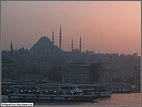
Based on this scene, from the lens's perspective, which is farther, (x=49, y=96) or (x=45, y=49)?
(x=45, y=49)

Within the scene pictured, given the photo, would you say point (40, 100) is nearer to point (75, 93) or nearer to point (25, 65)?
point (75, 93)

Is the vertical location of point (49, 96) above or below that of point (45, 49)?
below

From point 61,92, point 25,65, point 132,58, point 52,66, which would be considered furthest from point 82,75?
point 61,92

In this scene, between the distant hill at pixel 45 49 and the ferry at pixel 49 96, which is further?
the distant hill at pixel 45 49

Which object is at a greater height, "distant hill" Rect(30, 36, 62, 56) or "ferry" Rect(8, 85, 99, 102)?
"distant hill" Rect(30, 36, 62, 56)

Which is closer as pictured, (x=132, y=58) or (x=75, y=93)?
(x=75, y=93)

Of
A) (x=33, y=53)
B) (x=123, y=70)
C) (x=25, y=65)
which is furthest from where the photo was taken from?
(x=123, y=70)

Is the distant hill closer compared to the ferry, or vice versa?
the ferry

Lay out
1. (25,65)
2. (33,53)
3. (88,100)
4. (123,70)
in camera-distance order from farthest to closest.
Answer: (123,70) < (33,53) < (25,65) < (88,100)
